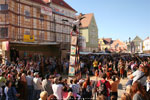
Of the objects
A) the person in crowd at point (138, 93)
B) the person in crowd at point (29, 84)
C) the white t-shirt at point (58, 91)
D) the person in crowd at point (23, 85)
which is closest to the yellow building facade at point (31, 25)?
the person in crowd at point (29, 84)

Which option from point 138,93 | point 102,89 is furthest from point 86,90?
point 138,93

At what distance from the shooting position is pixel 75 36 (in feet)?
38.1

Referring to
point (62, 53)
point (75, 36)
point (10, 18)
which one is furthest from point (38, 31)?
point (75, 36)

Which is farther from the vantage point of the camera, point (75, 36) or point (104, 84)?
point (75, 36)

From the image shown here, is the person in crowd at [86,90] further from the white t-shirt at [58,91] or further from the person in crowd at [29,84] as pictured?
the person in crowd at [29,84]

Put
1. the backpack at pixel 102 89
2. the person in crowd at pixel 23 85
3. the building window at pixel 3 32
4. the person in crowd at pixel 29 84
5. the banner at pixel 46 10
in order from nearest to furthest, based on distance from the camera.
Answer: the backpack at pixel 102 89
the person in crowd at pixel 23 85
the person in crowd at pixel 29 84
the building window at pixel 3 32
the banner at pixel 46 10

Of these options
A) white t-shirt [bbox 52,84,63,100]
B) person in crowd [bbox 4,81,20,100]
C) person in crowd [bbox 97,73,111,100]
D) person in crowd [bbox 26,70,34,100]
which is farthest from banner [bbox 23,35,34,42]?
person in crowd [bbox 97,73,111,100]

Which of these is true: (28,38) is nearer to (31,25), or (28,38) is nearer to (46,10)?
(31,25)

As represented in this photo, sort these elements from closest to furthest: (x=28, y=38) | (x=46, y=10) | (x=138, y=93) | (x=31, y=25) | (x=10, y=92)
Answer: (x=138, y=93) < (x=10, y=92) < (x=28, y=38) < (x=31, y=25) < (x=46, y=10)

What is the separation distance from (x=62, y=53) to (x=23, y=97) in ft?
48.1

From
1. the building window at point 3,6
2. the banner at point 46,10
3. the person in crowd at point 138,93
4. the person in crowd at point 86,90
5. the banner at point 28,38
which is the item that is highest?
the banner at point 46,10

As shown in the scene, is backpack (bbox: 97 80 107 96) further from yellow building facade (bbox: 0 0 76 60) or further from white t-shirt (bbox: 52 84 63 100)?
yellow building facade (bbox: 0 0 76 60)

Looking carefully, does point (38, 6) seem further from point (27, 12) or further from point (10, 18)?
point (10, 18)

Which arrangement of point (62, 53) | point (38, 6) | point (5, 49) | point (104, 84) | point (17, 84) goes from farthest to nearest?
point (38, 6) → point (62, 53) → point (5, 49) → point (17, 84) → point (104, 84)
